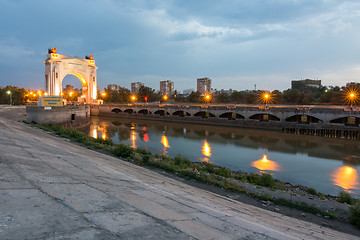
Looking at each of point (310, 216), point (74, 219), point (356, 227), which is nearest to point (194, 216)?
point (74, 219)

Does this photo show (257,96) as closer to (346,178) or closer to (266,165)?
(266,165)

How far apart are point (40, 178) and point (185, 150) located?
20.7 metres

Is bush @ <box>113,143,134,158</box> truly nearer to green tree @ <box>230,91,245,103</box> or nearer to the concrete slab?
the concrete slab

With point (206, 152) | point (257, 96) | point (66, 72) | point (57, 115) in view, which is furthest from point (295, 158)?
point (66, 72)

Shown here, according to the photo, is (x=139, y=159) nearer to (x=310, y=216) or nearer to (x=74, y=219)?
(x=310, y=216)

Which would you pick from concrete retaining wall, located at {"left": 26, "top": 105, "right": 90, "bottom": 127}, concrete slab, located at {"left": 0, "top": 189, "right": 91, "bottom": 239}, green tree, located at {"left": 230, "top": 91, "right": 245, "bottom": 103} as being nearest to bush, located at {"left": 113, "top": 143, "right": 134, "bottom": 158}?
concrete slab, located at {"left": 0, "top": 189, "right": 91, "bottom": 239}

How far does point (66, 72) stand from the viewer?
204 ft

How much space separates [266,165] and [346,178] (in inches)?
232

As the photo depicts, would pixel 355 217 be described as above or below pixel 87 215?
below

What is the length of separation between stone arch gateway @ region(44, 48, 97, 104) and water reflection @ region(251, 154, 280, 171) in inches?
2280

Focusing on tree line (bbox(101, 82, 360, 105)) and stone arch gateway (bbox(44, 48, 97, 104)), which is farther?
tree line (bbox(101, 82, 360, 105))

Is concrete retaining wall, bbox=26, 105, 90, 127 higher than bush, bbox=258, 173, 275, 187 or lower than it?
higher

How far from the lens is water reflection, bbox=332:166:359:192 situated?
15184 mm

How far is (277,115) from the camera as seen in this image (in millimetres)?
44875
